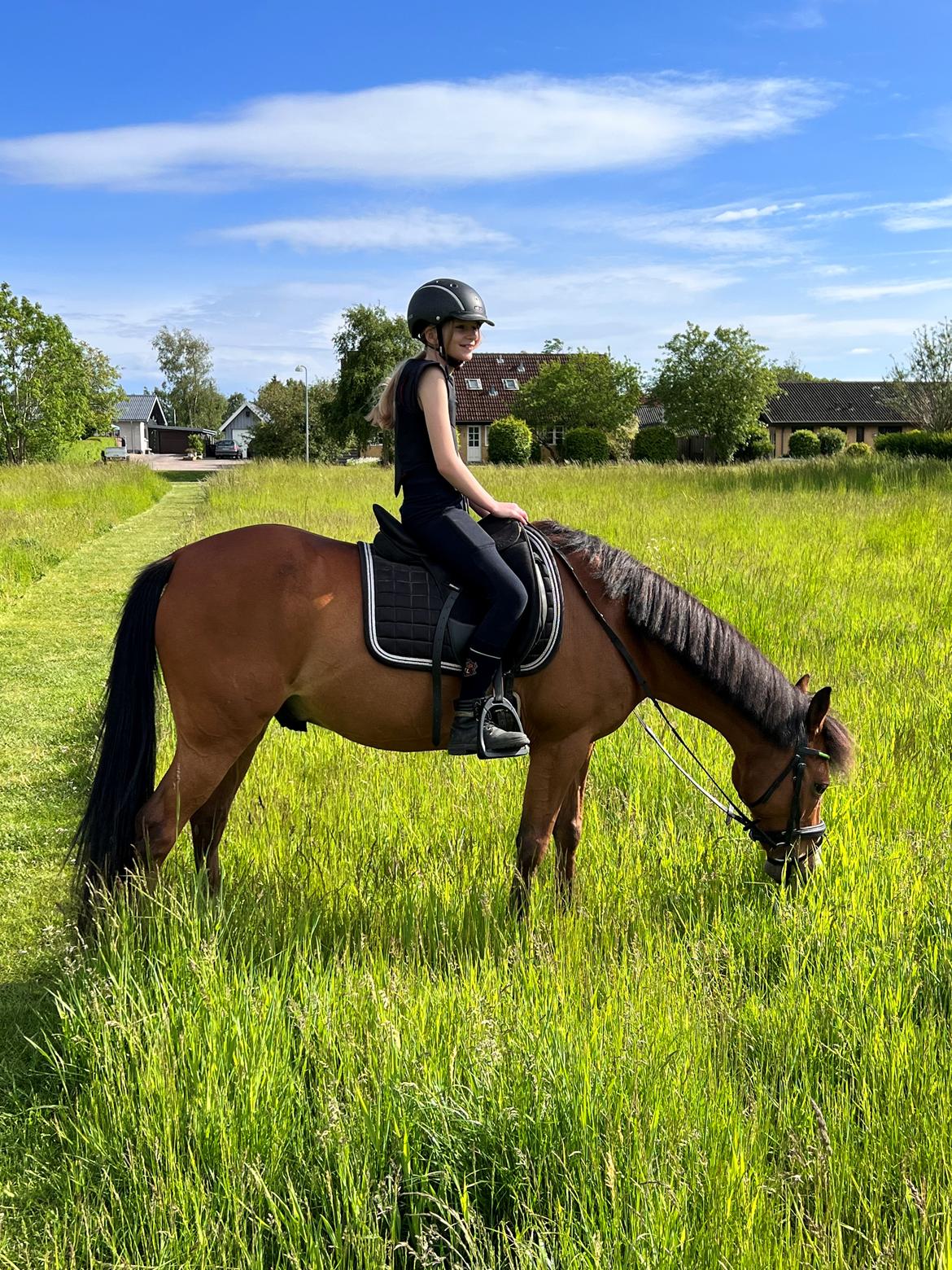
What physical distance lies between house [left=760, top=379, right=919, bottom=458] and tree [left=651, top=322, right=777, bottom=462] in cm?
1349

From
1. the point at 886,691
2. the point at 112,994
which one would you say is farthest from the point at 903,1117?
the point at 886,691

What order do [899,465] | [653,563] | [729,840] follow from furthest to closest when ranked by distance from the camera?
[899,465]
[653,563]
[729,840]

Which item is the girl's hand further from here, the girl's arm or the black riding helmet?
the black riding helmet

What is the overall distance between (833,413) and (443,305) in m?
81.9

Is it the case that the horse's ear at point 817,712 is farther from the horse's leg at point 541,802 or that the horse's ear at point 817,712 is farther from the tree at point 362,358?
the tree at point 362,358

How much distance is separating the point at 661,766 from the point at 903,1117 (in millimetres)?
3203

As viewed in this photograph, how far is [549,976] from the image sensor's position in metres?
3.20

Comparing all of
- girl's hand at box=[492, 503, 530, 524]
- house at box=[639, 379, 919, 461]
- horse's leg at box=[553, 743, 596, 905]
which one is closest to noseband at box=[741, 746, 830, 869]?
horse's leg at box=[553, 743, 596, 905]

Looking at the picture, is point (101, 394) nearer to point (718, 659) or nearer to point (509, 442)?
point (509, 442)

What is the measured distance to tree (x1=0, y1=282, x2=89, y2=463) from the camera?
4166 centimetres

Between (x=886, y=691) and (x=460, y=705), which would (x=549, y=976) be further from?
(x=886, y=691)

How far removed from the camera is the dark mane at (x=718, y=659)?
4113 mm

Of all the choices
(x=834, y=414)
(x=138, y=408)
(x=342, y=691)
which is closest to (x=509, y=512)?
(x=342, y=691)

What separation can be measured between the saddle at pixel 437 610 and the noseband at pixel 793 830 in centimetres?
119
